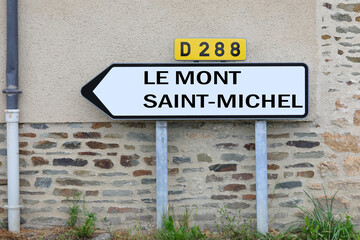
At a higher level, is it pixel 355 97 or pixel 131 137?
pixel 355 97

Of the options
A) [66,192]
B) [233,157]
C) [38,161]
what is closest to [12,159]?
[38,161]

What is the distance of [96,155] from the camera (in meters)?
4.28

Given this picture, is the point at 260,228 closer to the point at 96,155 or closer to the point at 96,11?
the point at 96,155

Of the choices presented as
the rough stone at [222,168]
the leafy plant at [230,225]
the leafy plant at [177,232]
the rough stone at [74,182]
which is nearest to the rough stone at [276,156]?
the rough stone at [222,168]

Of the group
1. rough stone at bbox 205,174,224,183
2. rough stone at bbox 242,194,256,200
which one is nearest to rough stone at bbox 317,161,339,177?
rough stone at bbox 242,194,256,200

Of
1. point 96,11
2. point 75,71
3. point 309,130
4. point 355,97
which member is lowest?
point 309,130

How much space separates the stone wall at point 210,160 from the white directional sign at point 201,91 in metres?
0.27

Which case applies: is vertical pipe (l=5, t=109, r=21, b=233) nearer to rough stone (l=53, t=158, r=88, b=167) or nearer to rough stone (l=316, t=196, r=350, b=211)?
rough stone (l=53, t=158, r=88, b=167)

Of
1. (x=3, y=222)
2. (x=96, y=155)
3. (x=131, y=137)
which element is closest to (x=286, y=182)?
(x=131, y=137)

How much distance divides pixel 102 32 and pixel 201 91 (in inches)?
46.2

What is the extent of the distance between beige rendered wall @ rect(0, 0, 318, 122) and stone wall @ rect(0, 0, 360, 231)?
32 cm

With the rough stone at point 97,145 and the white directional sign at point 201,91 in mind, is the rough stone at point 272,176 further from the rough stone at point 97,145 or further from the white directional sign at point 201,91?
the rough stone at point 97,145

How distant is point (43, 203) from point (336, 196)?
9.90ft

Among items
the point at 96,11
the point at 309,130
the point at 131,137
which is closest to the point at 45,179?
the point at 131,137
